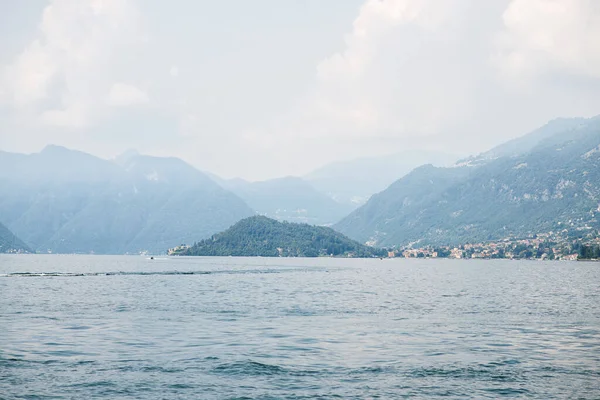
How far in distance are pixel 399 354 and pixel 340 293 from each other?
80519mm

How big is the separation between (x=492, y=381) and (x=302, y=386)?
553 inches

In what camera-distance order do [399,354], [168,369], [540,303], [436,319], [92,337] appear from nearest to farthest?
1. [168,369]
2. [399,354]
3. [92,337]
4. [436,319]
5. [540,303]

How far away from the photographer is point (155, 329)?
7712cm

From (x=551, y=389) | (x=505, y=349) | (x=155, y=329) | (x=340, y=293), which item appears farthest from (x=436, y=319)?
(x=340, y=293)

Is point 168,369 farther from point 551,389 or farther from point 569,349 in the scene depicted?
point 569,349

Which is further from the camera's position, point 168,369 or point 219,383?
point 168,369

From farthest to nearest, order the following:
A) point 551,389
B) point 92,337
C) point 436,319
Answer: point 436,319 < point 92,337 < point 551,389

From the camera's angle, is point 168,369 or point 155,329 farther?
point 155,329

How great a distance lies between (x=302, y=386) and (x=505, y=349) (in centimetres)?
2484

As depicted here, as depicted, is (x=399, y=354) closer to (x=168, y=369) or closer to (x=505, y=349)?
(x=505, y=349)

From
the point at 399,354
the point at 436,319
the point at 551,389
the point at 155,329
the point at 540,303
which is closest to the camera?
the point at 551,389

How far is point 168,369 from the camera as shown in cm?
5300

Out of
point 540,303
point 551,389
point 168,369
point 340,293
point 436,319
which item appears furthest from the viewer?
point 340,293

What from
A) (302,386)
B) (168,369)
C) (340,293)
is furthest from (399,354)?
(340,293)
